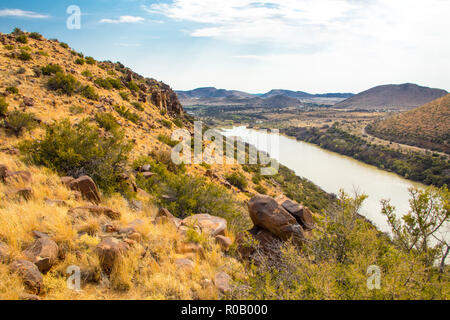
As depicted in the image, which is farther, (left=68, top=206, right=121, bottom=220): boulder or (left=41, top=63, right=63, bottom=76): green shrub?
(left=41, top=63, right=63, bottom=76): green shrub

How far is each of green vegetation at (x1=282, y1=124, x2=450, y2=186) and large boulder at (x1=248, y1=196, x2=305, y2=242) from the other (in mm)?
41179

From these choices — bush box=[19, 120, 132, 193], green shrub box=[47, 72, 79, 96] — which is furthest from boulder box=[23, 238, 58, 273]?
green shrub box=[47, 72, 79, 96]

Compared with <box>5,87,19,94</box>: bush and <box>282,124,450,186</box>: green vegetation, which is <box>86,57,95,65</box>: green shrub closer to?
<box>5,87,19,94</box>: bush

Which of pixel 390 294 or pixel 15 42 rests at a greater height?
pixel 15 42

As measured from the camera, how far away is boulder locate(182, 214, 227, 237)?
17.9ft

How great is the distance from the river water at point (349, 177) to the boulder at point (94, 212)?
24.2 metres

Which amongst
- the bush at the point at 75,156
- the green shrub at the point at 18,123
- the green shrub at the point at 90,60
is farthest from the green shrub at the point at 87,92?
the bush at the point at 75,156

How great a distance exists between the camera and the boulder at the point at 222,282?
3592 millimetres

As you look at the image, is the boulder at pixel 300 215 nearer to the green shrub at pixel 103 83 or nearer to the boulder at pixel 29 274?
the boulder at pixel 29 274

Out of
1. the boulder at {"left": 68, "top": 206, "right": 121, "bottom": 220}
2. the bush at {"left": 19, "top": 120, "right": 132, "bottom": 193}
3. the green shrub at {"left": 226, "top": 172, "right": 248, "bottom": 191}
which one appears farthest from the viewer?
the green shrub at {"left": 226, "top": 172, "right": 248, "bottom": 191}

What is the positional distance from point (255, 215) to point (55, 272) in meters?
4.02
